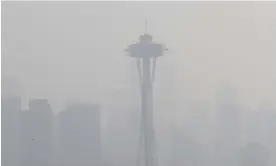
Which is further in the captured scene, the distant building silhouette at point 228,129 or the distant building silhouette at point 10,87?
the distant building silhouette at point 228,129

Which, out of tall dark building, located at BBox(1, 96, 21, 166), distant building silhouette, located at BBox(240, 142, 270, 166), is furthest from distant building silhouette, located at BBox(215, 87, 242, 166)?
tall dark building, located at BBox(1, 96, 21, 166)

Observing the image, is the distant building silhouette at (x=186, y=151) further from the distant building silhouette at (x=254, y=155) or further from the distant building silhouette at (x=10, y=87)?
the distant building silhouette at (x=10, y=87)

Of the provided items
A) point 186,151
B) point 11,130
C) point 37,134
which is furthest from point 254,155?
point 11,130

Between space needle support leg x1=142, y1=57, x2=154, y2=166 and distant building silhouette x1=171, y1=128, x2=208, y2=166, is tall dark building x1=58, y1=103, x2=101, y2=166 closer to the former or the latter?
space needle support leg x1=142, y1=57, x2=154, y2=166

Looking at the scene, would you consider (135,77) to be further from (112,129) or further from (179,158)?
(179,158)

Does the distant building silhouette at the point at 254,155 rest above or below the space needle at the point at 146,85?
below

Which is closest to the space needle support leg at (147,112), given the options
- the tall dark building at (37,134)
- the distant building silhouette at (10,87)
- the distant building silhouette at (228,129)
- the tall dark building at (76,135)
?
the tall dark building at (76,135)
